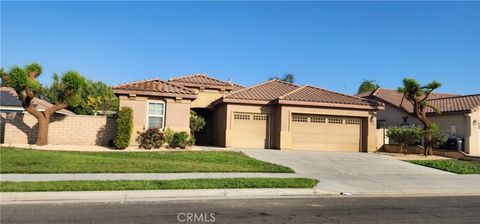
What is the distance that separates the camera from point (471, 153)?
24.9m

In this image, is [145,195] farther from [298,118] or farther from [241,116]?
[298,118]

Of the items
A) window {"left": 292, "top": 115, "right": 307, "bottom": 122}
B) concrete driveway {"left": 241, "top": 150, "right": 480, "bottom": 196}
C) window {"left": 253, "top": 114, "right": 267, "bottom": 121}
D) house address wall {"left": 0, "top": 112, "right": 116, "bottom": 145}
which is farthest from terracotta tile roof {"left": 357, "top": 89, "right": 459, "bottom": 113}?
house address wall {"left": 0, "top": 112, "right": 116, "bottom": 145}

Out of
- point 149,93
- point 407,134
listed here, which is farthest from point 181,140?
point 407,134

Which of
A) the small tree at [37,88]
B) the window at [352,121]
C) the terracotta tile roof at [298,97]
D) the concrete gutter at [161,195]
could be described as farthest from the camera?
the window at [352,121]

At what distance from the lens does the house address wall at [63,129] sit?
2050 cm

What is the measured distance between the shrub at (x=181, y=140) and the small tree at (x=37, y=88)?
5.10 m

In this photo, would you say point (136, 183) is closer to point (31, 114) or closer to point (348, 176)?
point (348, 176)

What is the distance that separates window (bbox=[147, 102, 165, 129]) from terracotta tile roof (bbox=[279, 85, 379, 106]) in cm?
672

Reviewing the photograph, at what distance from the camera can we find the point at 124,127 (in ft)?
66.6

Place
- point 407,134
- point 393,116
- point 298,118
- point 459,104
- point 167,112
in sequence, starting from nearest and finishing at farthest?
1. point 167,112
2. point 407,134
3. point 298,118
4. point 459,104
5. point 393,116

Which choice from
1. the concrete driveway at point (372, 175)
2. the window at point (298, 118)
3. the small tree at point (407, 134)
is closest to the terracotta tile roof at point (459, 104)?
the small tree at point (407, 134)

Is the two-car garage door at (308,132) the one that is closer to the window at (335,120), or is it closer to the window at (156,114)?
the window at (335,120)

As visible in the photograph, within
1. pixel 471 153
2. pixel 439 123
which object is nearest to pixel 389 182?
pixel 471 153

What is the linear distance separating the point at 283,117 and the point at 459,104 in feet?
40.9
